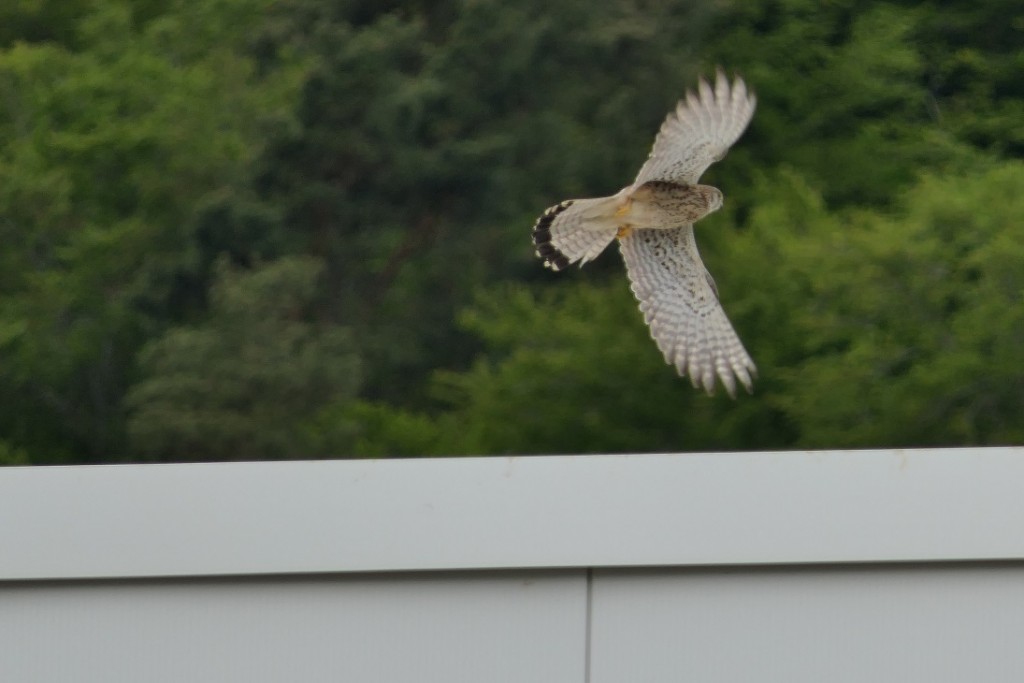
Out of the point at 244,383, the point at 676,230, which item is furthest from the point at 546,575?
the point at 244,383

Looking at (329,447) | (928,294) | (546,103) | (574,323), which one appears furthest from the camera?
(546,103)

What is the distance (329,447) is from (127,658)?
46.4ft

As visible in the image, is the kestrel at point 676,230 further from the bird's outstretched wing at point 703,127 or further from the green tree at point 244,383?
the green tree at point 244,383

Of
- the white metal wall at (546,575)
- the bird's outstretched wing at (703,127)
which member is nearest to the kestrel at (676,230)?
the bird's outstretched wing at (703,127)

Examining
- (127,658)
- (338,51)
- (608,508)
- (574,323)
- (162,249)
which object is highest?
(338,51)

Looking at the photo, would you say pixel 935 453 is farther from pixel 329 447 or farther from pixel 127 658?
pixel 329 447

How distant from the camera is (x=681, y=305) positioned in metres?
9.67

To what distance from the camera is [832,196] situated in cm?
2353

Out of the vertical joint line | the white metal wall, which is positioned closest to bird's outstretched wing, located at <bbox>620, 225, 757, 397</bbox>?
the white metal wall

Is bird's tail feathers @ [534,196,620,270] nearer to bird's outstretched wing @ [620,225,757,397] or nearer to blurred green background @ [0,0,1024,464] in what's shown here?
bird's outstretched wing @ [620,225,757,397]

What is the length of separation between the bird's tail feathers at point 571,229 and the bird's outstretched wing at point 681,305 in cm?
46

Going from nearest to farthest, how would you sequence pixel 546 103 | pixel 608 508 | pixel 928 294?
pixel 608 508, pixel 928 294, pixel 546 103

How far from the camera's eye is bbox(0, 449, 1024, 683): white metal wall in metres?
6.12

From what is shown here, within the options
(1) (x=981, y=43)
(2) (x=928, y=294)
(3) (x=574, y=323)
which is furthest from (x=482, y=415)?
(1) (x=981, y=43)
